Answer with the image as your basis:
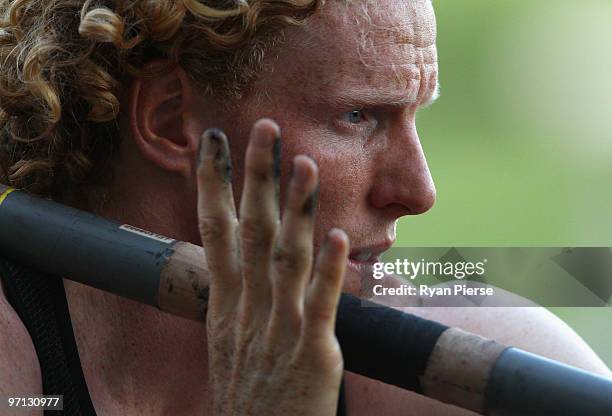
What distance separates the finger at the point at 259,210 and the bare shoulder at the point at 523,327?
765mm

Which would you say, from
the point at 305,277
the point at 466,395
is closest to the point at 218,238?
the point at 305,277

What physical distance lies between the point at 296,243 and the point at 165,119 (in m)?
0.70

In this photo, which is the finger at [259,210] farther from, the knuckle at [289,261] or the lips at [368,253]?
the lips at [368,253]

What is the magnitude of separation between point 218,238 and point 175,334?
62 centimetres

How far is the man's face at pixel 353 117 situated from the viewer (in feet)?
5.42

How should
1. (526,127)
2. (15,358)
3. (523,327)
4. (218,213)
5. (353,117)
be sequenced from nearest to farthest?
1. (218,213)
2. (15,358)
3. (353,117)
4. (523,327)
5. (526,127)

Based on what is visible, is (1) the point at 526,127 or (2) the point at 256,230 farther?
(1) the point at 526,127

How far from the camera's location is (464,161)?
17.1 ft

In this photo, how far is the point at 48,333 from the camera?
167cm

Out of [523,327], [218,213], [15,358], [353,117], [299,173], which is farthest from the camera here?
[523,327]

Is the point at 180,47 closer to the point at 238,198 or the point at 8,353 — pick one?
the point at 238,198

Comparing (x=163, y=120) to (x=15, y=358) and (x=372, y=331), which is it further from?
(x=372, y=331)

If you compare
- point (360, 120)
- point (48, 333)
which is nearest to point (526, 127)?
point (360, 120)

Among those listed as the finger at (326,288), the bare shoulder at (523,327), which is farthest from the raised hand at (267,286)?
the bare shoulder at (523,327)
